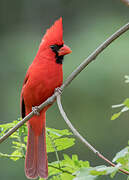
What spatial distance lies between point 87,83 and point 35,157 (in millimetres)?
1973

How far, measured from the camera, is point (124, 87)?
13.3 ft

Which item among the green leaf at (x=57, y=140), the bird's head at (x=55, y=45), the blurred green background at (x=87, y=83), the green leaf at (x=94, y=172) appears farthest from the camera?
the blurred green background at (x=87, y=83)

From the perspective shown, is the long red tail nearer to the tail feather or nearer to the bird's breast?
the tail feather

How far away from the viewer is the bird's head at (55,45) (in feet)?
6.20

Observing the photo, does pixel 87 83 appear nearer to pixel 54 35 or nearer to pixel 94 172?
pixel 54 35

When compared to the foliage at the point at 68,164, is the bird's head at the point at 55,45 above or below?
above

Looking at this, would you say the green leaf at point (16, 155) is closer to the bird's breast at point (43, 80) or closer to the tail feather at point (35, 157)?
the tail feather at point (35, 157)

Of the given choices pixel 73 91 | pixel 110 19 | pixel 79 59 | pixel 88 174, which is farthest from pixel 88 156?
pixel 88 174

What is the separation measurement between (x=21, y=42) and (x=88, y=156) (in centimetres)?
161

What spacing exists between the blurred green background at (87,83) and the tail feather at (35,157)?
59.5 inches

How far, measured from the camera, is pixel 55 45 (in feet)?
6.51

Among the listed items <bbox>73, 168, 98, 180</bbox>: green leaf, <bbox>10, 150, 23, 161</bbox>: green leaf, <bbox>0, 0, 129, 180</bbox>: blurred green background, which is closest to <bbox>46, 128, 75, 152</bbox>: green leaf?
<bbox>10, 150, 23, 161</bbox>: green leaf

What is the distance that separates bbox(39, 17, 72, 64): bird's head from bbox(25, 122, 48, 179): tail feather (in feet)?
1.29

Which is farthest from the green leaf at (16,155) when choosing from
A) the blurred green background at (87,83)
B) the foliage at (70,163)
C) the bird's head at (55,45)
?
the blurred green background at (87,83)
